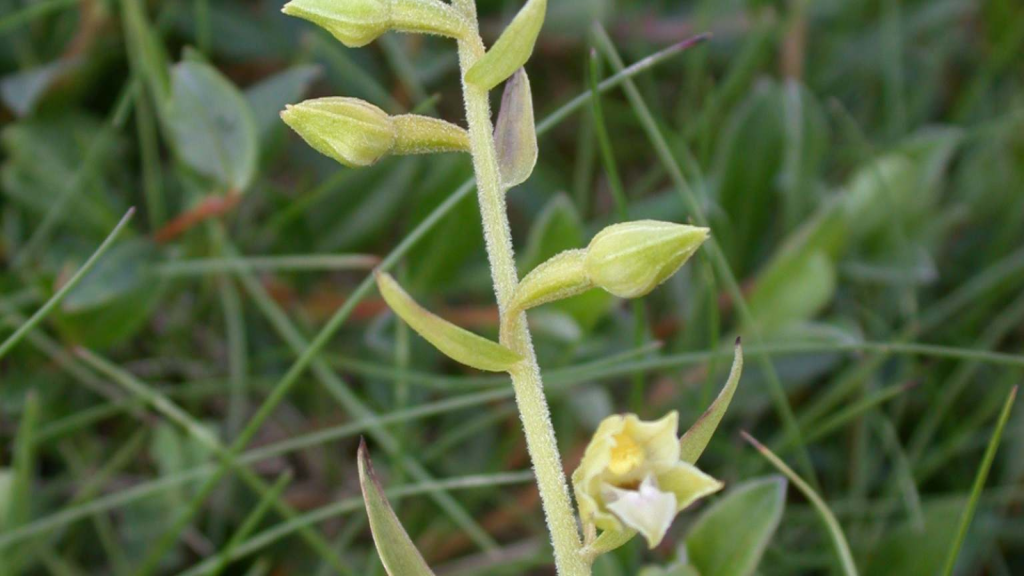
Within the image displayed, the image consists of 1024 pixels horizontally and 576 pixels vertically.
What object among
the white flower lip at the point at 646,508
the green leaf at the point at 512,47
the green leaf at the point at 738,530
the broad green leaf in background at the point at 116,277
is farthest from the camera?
the broad green leaf in background at the point at 116,277

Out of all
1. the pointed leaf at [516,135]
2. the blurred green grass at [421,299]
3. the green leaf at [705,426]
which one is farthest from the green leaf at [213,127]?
the green leaf at [705,426]

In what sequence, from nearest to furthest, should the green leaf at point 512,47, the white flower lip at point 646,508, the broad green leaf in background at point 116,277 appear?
the white flower lip at point 646,508
the green leaf at point 512,47
the broad green leaf in background at point 116,277

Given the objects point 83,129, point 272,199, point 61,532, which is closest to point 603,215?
point 272,199

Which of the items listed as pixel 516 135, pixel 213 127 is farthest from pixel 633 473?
pixel 213 127

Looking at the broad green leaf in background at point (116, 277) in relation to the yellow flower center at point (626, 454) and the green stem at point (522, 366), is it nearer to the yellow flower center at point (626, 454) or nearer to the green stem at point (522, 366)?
the green stem at point (522, 366)

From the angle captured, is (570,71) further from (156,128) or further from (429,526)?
(429,526)

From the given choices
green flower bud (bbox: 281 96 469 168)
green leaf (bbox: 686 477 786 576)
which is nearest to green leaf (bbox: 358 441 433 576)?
green flower bud (bbox: 281 96 469 168)
